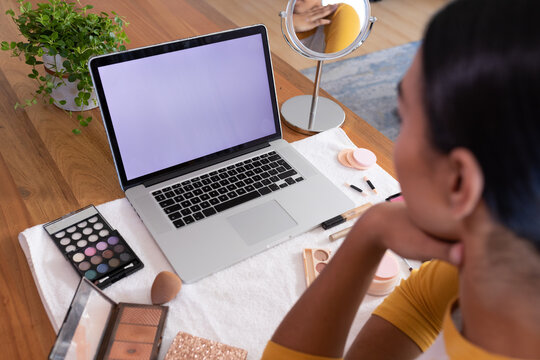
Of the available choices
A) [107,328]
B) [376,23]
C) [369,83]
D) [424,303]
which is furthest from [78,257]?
[376,23]

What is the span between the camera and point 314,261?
0.73 meters

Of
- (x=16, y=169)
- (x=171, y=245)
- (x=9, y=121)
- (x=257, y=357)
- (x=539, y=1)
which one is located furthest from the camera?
(x=9, y=121)

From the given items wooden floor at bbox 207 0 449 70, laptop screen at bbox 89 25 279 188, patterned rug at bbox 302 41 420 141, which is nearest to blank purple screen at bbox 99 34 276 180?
laptop screen at bbox 89 25 279 188

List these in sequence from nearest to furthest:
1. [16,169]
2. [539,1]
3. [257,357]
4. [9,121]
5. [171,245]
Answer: [539,1] → [257,357] → [171,245] → [16,169] → [9,121]

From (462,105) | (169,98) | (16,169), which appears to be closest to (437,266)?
(462,105)

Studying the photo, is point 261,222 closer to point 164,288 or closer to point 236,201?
point 236,201

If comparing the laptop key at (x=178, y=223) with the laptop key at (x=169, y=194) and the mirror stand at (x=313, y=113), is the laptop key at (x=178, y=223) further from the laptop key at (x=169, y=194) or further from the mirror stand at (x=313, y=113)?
the mirror stand at (x=313, y=113)

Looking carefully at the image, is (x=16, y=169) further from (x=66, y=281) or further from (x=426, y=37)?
(x=426, y=37)

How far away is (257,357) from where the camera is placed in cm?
61

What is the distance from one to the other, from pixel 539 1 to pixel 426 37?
0.26ft

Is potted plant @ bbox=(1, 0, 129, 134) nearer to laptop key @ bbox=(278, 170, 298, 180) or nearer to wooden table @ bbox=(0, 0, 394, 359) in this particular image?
wooden table @ bbox=(0, 0, 394, 359)

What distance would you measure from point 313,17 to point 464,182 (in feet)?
2.40

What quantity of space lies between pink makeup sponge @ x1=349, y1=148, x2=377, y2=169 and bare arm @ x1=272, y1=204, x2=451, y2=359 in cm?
35

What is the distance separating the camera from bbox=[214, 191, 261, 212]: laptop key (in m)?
0.81
